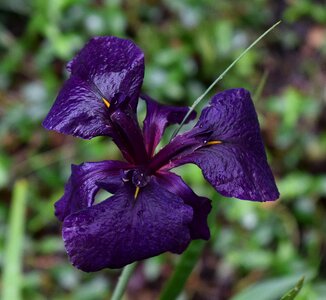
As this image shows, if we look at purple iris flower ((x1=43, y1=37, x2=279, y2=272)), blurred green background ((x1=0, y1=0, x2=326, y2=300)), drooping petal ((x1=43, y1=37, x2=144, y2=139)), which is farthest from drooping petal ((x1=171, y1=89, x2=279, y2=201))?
blurred green background ((x1=0, y1=0, x2=326, y2=300))

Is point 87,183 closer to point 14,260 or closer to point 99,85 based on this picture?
point 99,85

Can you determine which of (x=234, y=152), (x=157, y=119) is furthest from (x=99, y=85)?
(x=234, y=152)

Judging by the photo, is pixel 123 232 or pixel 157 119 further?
pixel 157 119

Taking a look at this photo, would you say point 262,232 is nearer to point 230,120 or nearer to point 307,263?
point 307,263

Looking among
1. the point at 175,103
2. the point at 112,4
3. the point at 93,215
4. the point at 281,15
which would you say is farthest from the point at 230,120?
the point at 281,15

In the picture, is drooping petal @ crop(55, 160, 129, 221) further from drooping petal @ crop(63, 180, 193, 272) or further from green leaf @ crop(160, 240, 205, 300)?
green leaf @ crop(160, 240, 205, 300)
